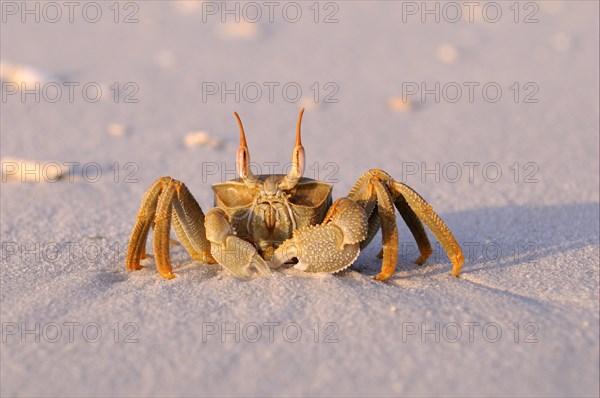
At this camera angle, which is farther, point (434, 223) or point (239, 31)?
point (239, 31)

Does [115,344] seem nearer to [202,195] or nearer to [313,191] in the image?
[313,191]

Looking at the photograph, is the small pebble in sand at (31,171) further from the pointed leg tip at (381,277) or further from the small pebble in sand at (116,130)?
the pointed leg tip at (381,277)

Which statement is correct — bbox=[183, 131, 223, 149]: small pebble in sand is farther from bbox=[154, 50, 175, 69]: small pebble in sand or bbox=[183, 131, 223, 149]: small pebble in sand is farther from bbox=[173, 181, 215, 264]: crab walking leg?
bbox=[173, 181, 215, 264]: crab walking leg

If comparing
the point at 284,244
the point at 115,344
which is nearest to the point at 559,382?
the point at 284,244

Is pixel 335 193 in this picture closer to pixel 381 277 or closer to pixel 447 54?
pixel 381 277

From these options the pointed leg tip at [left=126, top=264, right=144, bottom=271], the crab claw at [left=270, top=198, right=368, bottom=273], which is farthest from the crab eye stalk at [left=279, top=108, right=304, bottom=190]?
the pointed leg tip at [left=126, top=264, right=144, bottom=271]

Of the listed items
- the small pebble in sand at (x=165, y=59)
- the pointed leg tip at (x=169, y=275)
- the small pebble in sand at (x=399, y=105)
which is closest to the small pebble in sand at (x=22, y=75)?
the small pebble in sand at (x=165, y=59)

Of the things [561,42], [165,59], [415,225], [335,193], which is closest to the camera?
[415,225]

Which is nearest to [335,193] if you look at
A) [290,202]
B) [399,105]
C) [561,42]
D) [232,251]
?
[399,105]
